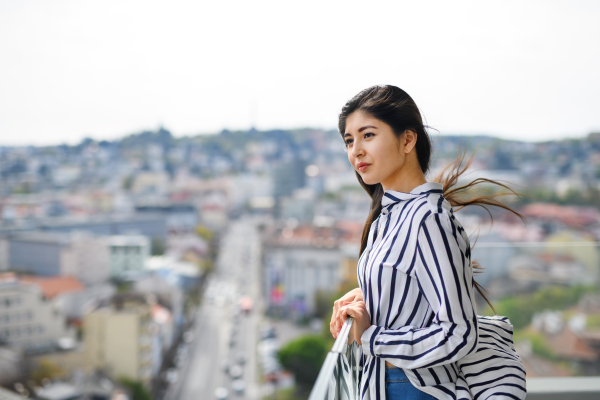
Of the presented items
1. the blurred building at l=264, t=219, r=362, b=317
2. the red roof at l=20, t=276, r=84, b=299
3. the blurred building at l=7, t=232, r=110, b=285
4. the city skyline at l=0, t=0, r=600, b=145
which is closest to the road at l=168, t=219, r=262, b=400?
the blurred building at l=264, t=219, r=362, b=317

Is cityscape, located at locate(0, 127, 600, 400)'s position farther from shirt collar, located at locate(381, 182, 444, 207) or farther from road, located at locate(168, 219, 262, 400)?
shirt collar, located at locate(381, 182, 444, 207)

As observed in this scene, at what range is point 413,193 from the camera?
586 millimetres

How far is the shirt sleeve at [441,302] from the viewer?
19.8 inches

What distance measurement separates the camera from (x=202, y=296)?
2658cm

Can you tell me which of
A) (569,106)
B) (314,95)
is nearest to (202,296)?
(314,95)

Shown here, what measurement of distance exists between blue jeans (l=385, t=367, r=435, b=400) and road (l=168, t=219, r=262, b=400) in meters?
20.2

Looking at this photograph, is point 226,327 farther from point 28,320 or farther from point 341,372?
point 341,372

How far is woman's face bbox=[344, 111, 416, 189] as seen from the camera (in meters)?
0.60

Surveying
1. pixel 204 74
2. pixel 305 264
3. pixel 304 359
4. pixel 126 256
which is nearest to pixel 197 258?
pixel 126 256

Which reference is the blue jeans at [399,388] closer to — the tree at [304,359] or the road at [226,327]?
the tree at [304,359]

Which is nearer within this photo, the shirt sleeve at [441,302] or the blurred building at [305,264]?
the shirt sleeve at [441,302]

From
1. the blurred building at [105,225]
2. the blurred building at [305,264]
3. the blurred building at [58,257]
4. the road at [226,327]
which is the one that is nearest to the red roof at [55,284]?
the blurred building at [58,257]

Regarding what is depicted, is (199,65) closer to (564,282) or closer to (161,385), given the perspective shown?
(161,385)

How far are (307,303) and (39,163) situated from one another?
19.4 metres
